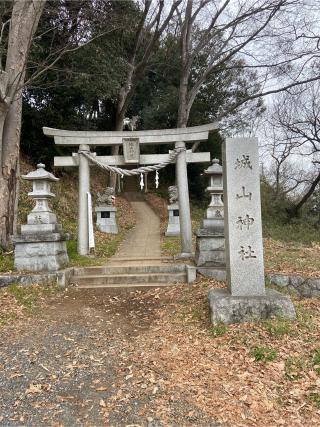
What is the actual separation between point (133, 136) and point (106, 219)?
23.5 feet

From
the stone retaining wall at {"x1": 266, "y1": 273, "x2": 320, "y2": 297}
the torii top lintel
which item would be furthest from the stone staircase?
the torii top lintel

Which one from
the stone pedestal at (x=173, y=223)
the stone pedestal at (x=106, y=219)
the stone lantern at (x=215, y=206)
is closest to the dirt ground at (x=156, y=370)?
the stone lantern at (x=215, y=206)

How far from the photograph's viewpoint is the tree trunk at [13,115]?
319 inches

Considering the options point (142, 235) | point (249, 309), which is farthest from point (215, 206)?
point (142, 235)

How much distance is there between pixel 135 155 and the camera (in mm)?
8883

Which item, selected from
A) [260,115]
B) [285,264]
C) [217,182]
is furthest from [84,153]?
[260,115]

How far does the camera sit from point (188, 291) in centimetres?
631

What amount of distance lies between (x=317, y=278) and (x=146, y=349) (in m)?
3.75

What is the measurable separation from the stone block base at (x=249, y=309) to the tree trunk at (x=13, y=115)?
5474 mm

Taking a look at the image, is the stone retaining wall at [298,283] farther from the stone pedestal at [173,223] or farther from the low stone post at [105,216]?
the low stone post at [105,216]

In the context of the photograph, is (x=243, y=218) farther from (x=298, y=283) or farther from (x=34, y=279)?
(x=34, y=279)

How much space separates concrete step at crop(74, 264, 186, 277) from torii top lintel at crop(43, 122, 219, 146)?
3205 millimetres

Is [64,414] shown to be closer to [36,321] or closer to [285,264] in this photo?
[36,321]

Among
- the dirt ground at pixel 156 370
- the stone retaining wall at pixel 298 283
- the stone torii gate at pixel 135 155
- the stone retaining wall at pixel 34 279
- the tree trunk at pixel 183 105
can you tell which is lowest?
the dirt ground at pixel 156 370
